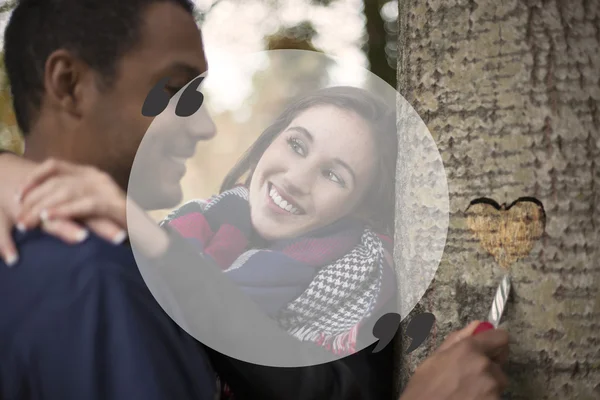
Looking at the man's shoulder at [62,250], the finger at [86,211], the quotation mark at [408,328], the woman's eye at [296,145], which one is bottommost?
the quotation mark at [408,328]

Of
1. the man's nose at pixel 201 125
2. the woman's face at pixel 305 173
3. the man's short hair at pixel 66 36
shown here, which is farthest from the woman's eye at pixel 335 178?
the man's short hair at pixel 66 36

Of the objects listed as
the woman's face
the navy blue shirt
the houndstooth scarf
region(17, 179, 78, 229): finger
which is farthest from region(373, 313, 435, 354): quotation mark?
region(17, 179, 78, 229): finger

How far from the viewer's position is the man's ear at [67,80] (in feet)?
2.09

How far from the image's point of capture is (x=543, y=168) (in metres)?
0.69

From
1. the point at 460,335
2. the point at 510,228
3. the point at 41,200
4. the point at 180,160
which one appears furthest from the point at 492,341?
the point at 41,200

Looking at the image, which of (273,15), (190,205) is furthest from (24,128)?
(273,15)

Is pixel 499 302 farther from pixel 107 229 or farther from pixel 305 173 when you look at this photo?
pixel 107 229

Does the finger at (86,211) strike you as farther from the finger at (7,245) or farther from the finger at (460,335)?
the finger at (460,335)

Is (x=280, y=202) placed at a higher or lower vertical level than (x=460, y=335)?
higher

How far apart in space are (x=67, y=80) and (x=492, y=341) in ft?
1.90

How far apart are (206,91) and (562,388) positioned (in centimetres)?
57

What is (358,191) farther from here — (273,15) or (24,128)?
(24,128)

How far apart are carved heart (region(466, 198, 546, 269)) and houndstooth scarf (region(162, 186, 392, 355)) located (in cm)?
15

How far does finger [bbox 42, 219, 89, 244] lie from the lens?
0.59 meters
